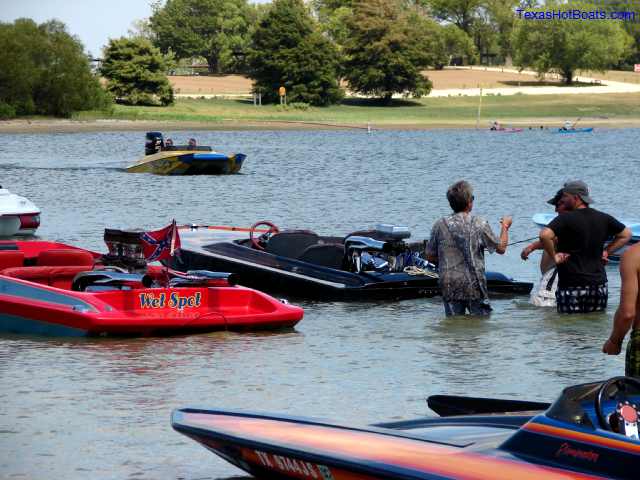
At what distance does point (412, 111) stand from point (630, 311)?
10905 centimetres

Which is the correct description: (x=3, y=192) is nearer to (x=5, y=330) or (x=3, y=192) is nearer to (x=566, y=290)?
(x=5, y=330)

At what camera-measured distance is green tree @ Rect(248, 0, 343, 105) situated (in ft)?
390

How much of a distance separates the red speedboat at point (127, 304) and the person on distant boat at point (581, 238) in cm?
286

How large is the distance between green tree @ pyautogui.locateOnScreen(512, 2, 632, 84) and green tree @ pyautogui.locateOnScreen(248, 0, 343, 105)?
107 feet

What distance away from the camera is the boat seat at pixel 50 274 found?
14172 mm

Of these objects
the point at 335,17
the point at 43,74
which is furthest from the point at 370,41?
the point at 43,74

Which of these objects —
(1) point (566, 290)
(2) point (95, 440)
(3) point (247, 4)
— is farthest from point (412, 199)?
(3) point (247, 4)

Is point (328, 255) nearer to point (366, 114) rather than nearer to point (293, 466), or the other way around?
point (293, 466)

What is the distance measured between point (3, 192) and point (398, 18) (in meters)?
109

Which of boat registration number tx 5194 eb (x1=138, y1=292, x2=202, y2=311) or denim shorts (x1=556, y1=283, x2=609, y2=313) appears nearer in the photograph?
denim shorts (x1=556, y1=283, x2=609, y2=313)

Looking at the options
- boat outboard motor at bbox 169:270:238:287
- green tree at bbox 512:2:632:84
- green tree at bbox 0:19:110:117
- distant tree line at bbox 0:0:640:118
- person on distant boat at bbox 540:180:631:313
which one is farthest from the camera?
green tree at bbox 512:2:632:84

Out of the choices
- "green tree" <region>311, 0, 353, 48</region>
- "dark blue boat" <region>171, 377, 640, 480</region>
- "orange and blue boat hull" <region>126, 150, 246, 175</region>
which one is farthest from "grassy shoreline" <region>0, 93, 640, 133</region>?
"dark blue boat" <region>171, 377, 640, 480</region>

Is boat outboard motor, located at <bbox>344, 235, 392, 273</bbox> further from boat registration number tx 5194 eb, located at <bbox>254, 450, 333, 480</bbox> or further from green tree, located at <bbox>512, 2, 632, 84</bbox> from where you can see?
green tree, located at <bbox>512, 2, 632, 84</bbox>

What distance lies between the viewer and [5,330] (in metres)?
13.6
